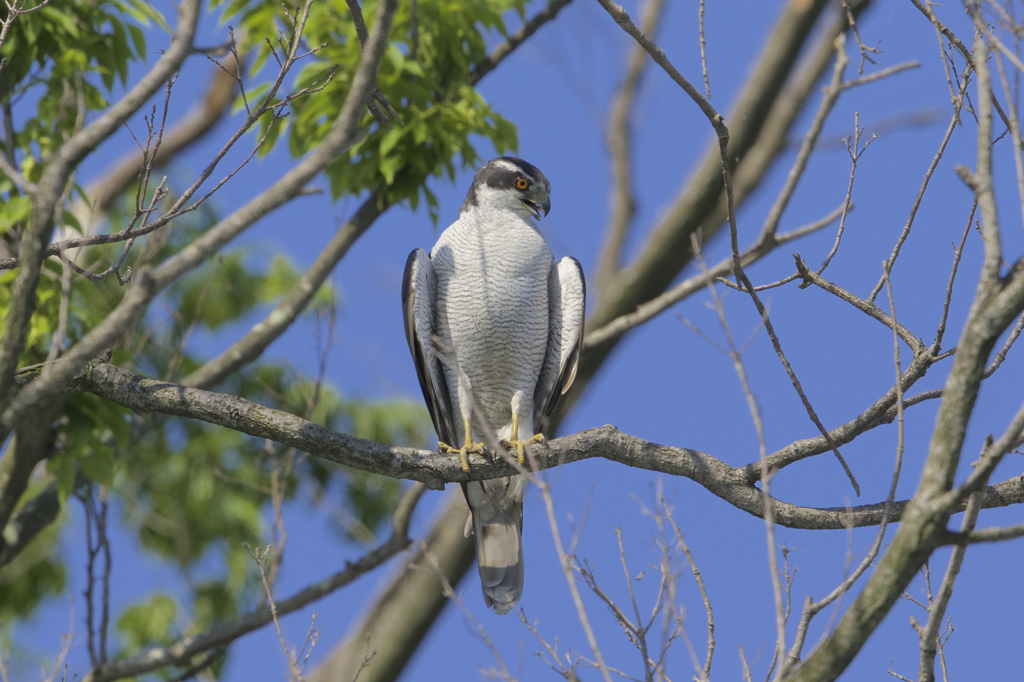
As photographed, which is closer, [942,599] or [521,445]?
[942,599]

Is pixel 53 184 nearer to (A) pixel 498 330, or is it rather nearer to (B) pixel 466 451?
(B) pixel 466 451

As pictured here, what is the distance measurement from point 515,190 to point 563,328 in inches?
Answer: 36.6

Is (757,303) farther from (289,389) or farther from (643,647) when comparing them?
(289,389)

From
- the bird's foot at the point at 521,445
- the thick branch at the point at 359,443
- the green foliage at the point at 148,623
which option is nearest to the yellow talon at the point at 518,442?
the bird's foot at the point at 521,445


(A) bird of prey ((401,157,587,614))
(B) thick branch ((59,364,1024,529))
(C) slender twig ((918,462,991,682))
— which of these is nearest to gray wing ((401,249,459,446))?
(A) bird of prey ((401,157,587,614))

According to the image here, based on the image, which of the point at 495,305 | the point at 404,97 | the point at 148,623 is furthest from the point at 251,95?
the point at 148,623

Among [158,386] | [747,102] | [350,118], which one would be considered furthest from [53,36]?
[747,102]

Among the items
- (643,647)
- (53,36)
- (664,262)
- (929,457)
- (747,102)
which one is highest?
(747,102)

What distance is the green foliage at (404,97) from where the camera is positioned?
530 cm

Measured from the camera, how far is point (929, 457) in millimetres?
2490

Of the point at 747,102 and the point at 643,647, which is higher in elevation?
the point at 747,102

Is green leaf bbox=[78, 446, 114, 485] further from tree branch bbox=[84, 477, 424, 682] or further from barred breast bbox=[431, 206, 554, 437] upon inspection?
barred breast bbox=[431, 206, 554, 437]

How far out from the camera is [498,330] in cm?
500

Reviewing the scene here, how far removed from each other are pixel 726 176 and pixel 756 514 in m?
1.57
